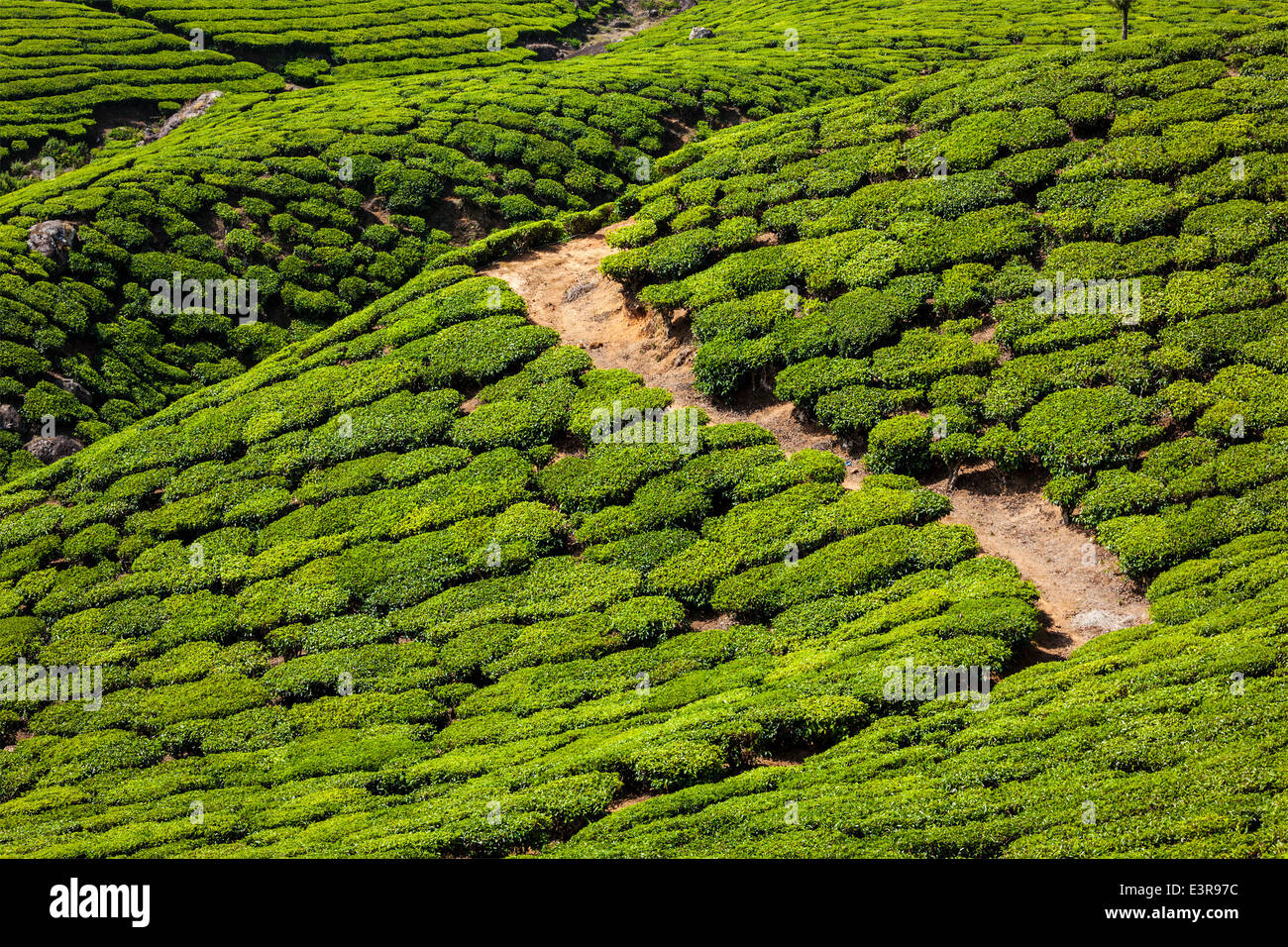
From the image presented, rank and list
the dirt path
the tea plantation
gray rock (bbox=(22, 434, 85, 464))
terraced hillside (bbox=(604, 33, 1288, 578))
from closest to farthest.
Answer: the tea plantation
the dirt path
terraced hillside (bbox=(604, 33, 1288, 578))
gray rock (bbox=(22, 434, 85, 464))

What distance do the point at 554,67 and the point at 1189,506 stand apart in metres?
51.5

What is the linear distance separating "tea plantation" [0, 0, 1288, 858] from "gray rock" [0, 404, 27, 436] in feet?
0.35

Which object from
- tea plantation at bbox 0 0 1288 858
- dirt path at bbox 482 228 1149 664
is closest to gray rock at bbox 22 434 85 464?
tea plantation at bbox 0 0 1288 858

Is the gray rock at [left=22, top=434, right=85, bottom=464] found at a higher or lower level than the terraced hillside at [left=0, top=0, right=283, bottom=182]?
lower

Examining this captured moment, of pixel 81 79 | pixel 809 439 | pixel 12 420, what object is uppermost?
pixel 81 79

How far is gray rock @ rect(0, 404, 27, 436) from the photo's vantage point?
1495 inches

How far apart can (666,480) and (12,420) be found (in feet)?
86.4

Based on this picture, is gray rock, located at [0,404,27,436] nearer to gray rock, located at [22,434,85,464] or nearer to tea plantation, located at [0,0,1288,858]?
tea plantation, located at [0,0,1288,858]

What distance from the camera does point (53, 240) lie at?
43.0 m

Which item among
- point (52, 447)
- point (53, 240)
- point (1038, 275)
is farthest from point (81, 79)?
point (1038, 275)

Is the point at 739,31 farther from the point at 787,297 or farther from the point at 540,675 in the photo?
the point at 540,675

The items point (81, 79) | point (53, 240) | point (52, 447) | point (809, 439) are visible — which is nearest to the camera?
point (809, 439)

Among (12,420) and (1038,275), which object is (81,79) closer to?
(12,420)

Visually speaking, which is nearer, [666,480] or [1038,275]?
[666,480]
